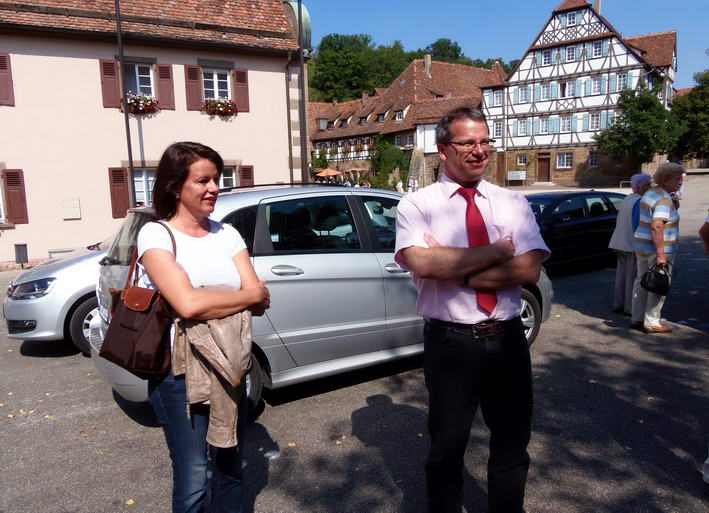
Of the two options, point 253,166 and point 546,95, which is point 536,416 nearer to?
point 253,166

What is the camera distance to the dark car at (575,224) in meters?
9.77

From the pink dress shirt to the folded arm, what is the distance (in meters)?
0.74

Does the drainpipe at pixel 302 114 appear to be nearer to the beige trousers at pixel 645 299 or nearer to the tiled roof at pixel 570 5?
the beige trousers at pixel 645 299

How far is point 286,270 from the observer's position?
4086 millimetres

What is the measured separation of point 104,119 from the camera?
15.2 meters

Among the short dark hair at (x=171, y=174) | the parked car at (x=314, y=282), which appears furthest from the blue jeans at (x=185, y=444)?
the parked car at (x=314, y=282)

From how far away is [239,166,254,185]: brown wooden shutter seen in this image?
17.2 meters

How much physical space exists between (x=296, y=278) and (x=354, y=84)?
78.9 meters

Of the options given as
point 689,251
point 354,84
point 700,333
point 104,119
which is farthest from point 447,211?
point 354,84

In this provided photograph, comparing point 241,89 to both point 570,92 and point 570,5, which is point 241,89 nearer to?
point 570,92

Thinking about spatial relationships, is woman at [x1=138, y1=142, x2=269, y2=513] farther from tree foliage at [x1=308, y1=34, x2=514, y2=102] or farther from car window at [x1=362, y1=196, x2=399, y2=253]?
tree foliage at [x1=308, y1=34, x2=514, y2=102]

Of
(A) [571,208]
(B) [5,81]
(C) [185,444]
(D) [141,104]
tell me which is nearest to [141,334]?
(C) [185,444]

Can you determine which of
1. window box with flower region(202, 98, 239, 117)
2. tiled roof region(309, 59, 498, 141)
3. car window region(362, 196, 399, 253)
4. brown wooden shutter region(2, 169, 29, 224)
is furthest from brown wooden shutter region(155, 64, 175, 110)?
tiled roof region(309, 59, 498, 141)

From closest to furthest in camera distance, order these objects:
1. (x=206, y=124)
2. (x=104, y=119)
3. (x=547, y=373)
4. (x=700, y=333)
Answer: (x=547, y=373) < (x=700, y=333) < (x=104, y=119) < (x=206, y=124)
